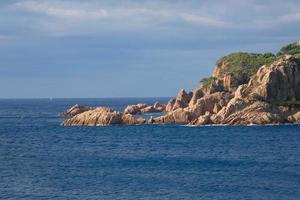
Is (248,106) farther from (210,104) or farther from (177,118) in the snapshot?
(177,118)

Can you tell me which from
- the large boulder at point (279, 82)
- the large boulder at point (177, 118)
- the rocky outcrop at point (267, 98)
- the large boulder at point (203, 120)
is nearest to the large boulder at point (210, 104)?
the large boulder at point (177, 118)

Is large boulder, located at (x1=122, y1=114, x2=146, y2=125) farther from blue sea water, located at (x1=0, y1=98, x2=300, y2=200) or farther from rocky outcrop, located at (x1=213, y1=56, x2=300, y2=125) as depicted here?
rocky outcrop, located at (x1=213, y1=56, x2=300, y2=125)

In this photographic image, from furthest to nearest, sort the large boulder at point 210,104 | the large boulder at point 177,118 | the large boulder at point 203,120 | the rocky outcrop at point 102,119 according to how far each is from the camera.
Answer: the large boulder at point 177,118, the rocky outcrop at point 102,119, the large boulder at point 210,104, the large boulder at point 203,120

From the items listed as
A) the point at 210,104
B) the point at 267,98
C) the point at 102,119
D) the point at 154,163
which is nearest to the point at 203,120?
the point at 210,104

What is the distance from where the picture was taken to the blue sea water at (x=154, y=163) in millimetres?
67188

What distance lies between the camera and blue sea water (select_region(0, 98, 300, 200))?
67.2 metres

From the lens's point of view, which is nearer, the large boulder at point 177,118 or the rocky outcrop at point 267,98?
the rocky outcrop at point 267,98

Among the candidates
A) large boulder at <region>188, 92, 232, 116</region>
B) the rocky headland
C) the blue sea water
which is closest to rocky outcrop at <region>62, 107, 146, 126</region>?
the rocky headland

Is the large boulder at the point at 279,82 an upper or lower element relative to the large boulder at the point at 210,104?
upper

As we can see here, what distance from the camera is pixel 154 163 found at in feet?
297

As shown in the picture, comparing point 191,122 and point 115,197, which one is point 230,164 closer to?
point 115,197

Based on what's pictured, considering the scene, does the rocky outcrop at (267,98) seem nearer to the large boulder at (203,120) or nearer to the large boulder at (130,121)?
the large boulder at (203,120)

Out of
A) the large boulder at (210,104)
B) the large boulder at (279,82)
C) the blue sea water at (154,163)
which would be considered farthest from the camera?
the large boulder at (210,104)

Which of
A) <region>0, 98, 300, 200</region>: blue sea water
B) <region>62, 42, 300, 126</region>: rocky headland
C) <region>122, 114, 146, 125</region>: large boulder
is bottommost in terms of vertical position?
<region>0, 98, 300, 200</region>: blue sea water
